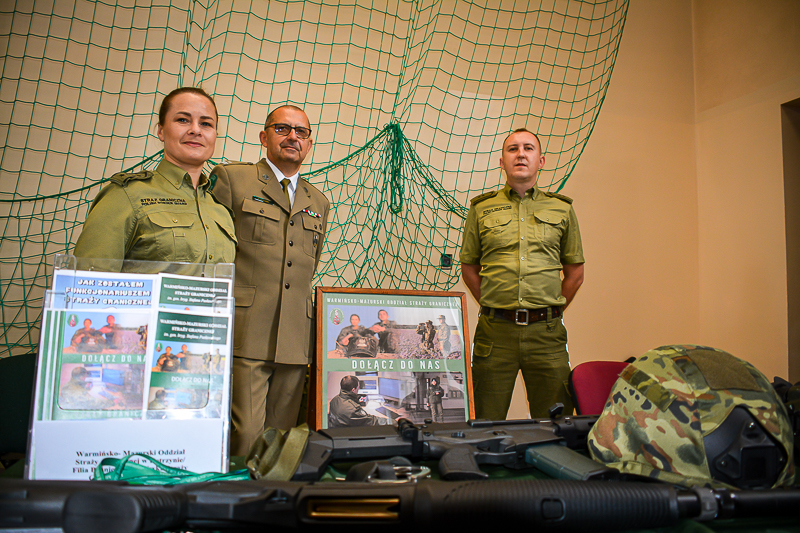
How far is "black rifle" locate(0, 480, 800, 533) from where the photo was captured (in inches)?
26.7

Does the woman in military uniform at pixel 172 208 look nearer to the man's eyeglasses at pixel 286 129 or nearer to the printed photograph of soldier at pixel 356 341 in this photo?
the man's eyeglasses at pixel 286 129

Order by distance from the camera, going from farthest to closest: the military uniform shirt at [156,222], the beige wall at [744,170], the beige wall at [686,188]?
the beige wall at [686,188]
the beige wall at [744,170]
the military uniform shirt at [156,222]

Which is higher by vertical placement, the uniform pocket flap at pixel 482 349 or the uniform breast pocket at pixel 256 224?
the uniform breast pocket at pixel 256 224

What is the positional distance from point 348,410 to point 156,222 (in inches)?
31.5

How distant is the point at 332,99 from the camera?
286cm

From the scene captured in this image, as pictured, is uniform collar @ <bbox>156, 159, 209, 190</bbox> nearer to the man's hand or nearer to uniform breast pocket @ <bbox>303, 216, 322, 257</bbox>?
uniform breast pocket @ <bbox>303, 216, 322, 257</bbox>

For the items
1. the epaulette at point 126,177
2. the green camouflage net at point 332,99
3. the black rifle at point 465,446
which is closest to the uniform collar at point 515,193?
the green camouflage net at point 332,99

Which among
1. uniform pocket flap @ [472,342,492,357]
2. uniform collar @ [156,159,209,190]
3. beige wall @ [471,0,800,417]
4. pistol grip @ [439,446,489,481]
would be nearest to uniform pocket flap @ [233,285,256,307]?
uniform collar @ [156,159,209,190]

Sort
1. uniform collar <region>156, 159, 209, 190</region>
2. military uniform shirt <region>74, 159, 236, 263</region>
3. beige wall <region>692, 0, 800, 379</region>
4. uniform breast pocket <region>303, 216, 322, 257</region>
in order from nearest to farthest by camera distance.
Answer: military uniform shirt <region>74, 159, 236, 263</region> < uniform collar <region>156, 159, 209, 190</region> < uniform breast pocket <region>303, 216, 322, 257</region> < beige wall <region>692, 0, 800, 379</region>

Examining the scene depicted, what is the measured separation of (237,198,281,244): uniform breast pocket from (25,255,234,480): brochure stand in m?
0.75

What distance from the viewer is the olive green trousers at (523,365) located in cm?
206

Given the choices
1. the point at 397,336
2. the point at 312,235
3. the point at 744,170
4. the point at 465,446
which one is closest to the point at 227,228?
the point at 312,235

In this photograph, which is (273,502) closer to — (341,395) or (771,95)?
(341,395)

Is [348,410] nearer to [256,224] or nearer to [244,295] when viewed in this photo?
[244,295]
